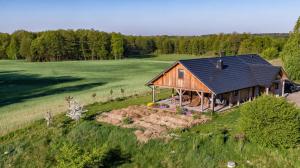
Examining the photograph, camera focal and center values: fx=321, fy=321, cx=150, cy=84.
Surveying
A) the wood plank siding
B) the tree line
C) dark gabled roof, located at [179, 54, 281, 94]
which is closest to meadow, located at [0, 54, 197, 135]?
→ the wood plank siding

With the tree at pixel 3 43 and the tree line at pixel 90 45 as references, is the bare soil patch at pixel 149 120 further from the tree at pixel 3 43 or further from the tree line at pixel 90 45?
the tree at pixel 3 43

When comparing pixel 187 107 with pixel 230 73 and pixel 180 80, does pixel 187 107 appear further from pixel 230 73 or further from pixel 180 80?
pixel 230 73

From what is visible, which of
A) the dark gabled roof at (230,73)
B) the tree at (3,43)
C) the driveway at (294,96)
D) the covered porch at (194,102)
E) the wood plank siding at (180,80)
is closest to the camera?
the wood plank siding at (180,80)

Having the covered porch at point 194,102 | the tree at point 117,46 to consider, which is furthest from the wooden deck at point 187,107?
the tree at point 117,46

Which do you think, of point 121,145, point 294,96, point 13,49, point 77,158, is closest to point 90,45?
point 13,49

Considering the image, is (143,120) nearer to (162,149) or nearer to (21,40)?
(162,149)

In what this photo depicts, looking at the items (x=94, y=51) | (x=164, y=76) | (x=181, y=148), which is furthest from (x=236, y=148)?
(x=94, y=51)
